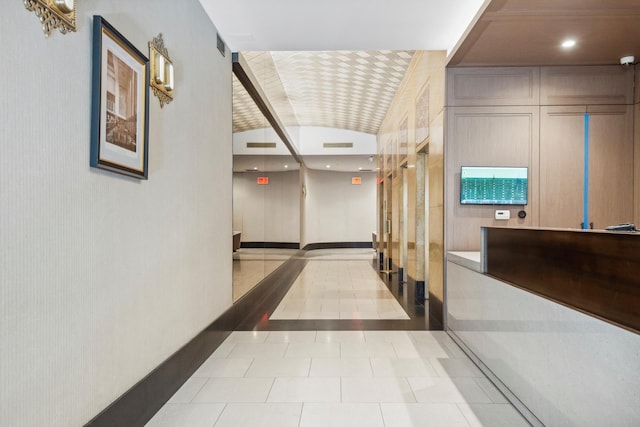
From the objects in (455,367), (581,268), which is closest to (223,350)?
(455,367)

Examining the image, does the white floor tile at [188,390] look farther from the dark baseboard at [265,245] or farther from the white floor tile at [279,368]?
the dark baseboard at [265,245]

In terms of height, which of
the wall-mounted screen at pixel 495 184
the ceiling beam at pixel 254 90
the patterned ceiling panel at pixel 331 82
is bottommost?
the wall-mounted screen at pixel 495 184

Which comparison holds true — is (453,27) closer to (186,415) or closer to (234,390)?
(234,390)

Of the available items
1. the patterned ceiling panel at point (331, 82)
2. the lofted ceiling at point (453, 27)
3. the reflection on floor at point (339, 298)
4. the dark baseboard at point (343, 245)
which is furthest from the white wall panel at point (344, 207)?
the lofted ceiling at point (453, 27)

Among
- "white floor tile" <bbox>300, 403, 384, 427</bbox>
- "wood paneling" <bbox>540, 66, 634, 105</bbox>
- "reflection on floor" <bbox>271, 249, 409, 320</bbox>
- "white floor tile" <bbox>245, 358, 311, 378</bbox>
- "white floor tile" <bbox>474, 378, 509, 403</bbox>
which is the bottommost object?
"reflection on floor" <bbox>271, 249, 409, 320</bbox>

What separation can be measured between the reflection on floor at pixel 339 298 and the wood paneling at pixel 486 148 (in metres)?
1.71

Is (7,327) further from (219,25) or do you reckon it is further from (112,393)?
(219,25)

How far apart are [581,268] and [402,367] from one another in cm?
190

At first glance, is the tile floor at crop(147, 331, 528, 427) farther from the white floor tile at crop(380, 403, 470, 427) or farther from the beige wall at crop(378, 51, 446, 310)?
the beige wall at crop(378, 51, 446, 310)

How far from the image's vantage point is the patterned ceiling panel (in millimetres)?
6969

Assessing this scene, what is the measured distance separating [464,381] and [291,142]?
9.35m

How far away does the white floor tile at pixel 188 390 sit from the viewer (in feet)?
9.64

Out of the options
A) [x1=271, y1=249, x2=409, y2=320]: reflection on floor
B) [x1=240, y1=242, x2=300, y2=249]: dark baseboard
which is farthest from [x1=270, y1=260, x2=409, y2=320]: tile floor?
[x1=240, y1=242, x2=300, y2=249]: dark baseboard

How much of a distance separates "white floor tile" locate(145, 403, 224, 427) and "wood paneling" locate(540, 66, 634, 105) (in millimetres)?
4583
